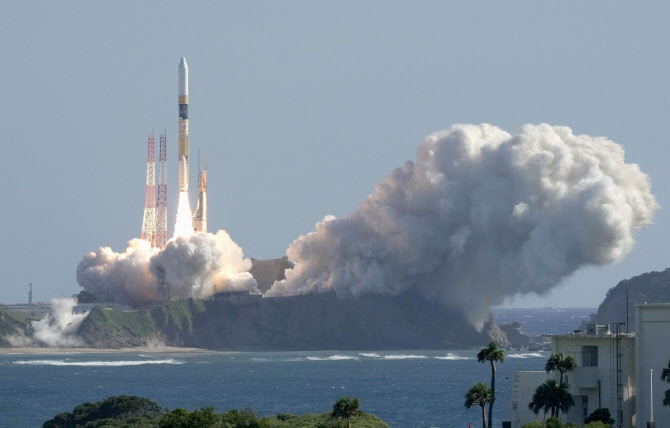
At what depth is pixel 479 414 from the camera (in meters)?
142

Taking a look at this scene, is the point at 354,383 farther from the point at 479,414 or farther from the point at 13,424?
the point at 13,424

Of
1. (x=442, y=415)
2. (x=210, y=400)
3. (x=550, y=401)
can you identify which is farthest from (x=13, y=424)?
(x=550, y=401)

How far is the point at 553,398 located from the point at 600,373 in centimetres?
225

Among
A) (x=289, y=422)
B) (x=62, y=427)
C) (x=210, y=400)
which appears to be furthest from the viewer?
(x=210, y=400)

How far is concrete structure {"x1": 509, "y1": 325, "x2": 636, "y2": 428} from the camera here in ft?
212

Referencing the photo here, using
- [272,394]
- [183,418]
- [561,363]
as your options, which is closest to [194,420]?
[183,418]

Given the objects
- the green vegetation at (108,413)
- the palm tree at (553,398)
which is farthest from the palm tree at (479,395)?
the green vegetation at (108,413)

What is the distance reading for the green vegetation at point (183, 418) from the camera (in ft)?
253

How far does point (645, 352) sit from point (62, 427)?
53063 mm

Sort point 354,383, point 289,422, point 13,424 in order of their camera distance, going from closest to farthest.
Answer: point 289,422 < point 13,424 < point 354,383

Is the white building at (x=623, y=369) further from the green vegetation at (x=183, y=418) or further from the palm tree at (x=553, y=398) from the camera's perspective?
the green vegetation at (x=183, y=418)

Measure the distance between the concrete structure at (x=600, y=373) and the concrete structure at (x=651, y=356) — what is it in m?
1.30

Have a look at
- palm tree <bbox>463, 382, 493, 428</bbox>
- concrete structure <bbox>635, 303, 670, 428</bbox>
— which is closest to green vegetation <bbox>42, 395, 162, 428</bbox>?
palm tree <bbox>463, 382, 493, 428</bbox>

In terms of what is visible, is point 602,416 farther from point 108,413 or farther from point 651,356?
point 108,413
